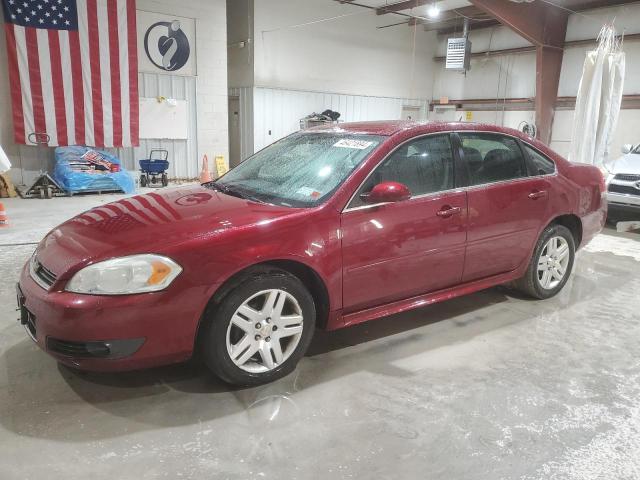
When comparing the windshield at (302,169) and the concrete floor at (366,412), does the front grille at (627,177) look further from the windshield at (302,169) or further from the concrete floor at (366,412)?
the windshield at (302,169)

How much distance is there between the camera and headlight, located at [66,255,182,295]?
2.10 m

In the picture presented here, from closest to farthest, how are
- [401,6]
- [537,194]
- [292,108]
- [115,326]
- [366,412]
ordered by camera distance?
[115,326], [366,412], [537,194], [401,6], [292,108]

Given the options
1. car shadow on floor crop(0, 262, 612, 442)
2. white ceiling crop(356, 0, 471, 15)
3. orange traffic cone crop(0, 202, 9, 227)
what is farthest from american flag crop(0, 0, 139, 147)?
car shadow on floor crop(0, 262, 612, 442)

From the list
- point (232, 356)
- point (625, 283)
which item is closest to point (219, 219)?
point (232, 356)

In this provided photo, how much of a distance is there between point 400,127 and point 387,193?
2.04 ft

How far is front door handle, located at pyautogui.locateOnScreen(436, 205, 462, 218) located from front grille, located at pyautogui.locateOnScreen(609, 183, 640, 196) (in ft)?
15.9

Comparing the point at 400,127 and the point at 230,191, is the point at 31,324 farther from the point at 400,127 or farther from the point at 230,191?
the point at 400,127

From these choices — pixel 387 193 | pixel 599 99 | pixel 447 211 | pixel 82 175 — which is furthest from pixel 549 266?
pixel 82 175

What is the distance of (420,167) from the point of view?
9.64 ft

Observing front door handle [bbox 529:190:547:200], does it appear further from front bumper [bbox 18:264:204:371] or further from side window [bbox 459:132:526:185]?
front bumper [bbox 18:264:204:371]

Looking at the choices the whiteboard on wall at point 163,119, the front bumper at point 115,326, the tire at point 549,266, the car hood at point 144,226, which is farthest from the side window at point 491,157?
the whiteboard on wall at point 163,119

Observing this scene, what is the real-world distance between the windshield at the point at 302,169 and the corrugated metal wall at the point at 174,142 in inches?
299

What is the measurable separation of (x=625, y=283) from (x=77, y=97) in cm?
910

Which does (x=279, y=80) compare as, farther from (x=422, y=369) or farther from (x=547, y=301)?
(x=422, y=369)
